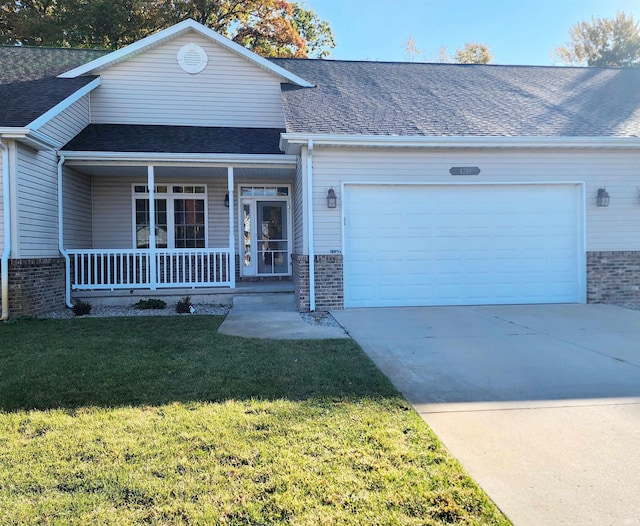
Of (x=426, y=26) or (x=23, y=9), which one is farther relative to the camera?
(x=426, y=26)

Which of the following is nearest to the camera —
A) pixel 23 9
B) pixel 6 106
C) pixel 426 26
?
pixel 6 106

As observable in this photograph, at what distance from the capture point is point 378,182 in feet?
27.5

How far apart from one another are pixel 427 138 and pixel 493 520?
7076 mm

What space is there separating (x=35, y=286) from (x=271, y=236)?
5656 mm

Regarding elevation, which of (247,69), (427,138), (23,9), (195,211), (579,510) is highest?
(23,9)

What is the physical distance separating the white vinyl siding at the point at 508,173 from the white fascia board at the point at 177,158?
1.75 metres

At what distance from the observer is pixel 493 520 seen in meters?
2.12

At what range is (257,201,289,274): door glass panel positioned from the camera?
39.1 ft

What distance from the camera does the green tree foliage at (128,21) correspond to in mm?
19500

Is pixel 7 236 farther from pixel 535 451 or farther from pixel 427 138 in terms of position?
pixel 535 451

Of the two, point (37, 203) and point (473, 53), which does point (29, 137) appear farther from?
point (473, 53)

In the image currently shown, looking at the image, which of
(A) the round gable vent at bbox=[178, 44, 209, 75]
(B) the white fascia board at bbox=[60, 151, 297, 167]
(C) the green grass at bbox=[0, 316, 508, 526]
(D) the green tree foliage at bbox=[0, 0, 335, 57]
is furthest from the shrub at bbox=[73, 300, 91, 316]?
(D) the green tree foliage at bbox=[0, 0, 335, 57]

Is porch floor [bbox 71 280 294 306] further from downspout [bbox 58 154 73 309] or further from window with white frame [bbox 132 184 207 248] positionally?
window with white frame [bbox 132 184 207 248]

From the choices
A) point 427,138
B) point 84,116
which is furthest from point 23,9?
point 427,138
